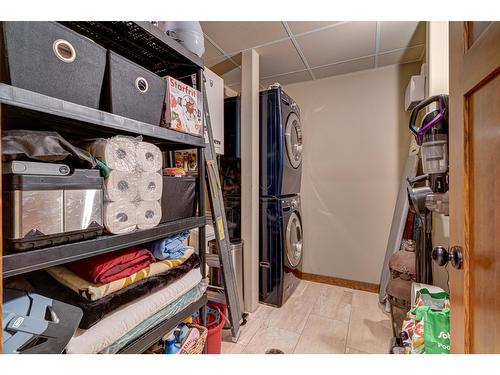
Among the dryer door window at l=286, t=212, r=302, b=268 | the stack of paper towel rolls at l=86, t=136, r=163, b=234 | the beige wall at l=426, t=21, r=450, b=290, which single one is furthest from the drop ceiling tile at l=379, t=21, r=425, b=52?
the stack of paper towel rolls at l=86, t=136, r=163, b=234

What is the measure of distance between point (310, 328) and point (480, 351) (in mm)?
1473

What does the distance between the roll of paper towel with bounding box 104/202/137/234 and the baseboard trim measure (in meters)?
2.26

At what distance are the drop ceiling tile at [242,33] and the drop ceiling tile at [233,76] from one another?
426 mm

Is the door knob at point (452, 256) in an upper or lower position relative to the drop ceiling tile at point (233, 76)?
lower

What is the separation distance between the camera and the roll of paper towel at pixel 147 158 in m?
0.89

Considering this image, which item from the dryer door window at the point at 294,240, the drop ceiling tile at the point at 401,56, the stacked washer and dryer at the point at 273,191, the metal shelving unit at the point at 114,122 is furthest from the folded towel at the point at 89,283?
the drop ceiling tile at the point at 401,56

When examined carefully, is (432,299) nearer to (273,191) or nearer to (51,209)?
(273,191)

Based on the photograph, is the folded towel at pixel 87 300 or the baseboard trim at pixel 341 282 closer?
the folded towel at pixel 87 300

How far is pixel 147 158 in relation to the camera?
3.02 feet

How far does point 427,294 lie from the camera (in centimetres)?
130

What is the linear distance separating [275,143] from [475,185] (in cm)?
164

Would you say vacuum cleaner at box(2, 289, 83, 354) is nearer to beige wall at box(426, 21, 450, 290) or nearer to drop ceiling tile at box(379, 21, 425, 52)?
beige wall at box(426, 21, 450, 290)

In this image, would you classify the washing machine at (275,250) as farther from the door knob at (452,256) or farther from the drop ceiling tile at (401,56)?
the drop ceiling tile at (401,56)

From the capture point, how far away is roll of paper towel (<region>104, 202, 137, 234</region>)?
0.78 meters
